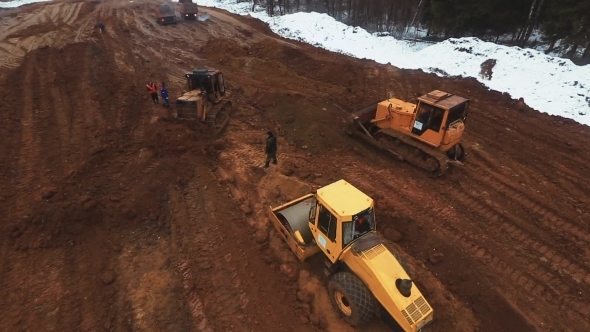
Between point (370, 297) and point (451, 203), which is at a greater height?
point (370, 297)

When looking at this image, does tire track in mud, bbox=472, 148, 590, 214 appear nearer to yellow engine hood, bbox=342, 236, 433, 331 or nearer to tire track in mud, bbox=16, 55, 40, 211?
yellow engine hood, bbox=342, 236, 433, 331

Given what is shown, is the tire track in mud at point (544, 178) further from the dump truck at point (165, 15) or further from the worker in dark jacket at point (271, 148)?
the dump truck at point (165, 15)

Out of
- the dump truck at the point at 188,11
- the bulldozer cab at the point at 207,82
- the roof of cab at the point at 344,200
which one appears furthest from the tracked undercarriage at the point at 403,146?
the dump truck at the point at 188,11

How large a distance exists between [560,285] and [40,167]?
15218mm

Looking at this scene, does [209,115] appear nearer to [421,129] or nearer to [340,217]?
[421,129]

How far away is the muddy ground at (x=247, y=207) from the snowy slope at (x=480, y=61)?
113cm

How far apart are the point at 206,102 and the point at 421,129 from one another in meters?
8.38

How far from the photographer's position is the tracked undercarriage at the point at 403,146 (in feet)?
36.4

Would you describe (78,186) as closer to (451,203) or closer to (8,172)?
(8,172)

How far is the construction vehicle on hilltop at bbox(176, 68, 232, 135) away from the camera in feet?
43.8

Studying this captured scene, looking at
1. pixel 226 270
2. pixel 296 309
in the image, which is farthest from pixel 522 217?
pixel 226 270

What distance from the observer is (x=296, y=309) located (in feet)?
23.9

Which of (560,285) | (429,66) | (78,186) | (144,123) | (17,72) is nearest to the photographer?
(560,285)

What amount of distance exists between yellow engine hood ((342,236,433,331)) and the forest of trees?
19383mm
